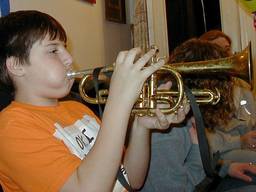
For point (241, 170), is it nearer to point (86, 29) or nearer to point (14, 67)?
point (14, 67)

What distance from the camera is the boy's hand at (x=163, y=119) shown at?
92cm

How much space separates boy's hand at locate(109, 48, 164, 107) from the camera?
750 mm

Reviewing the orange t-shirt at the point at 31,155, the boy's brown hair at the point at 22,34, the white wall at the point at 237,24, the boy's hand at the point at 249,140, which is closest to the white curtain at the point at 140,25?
the white wall at the point at 237,24

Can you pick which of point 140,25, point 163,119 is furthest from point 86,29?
point 163,119

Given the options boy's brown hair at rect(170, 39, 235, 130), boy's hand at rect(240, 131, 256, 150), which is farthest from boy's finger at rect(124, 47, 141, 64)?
boy's hand at rect(240, 131, 256, 150)

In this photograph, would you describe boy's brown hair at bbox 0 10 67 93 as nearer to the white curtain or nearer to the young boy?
the young boy

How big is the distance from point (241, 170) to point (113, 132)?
0.79 metres

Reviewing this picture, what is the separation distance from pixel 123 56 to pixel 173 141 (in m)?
0.39

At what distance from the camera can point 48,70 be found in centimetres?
90

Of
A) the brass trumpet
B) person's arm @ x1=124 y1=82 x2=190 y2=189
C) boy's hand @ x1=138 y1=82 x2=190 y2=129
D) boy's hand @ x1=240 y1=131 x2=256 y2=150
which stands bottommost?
boy's hand @ x1=240 y1=131 x2=256 y2=150

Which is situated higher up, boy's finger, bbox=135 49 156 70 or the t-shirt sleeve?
boy's finger, bbox=135 49 156 70

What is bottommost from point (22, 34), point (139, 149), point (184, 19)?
point (139, 149)

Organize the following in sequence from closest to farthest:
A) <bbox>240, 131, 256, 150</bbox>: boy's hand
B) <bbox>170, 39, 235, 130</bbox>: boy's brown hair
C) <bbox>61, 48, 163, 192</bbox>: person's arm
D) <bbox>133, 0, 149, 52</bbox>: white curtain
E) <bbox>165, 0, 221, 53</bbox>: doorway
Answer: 1. <bbox>61, 48, 163, 192</bbox>: person's arm
2. <bbox>170, 39, 235, 130</bbox>: boy's brown hair
3. <bbox>240, 131, 256, 150</bbox>: boy's hand
4. <bbox>133, 0, 149, 52</bbox>: white curtain
5. <bbox>165, 0, 221, 53</bbox>: doorway

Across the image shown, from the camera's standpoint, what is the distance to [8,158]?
31.0 inches
